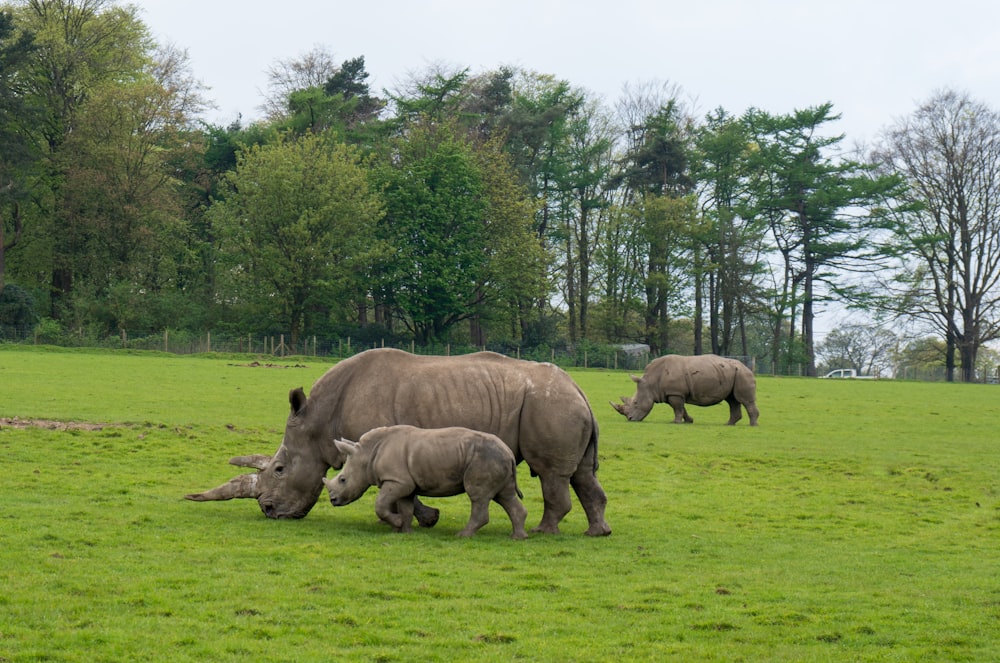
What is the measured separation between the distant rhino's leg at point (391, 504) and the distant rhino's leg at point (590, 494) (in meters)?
2.14

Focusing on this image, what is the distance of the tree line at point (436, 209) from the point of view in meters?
67.1

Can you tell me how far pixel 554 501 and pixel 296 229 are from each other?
54.1 m

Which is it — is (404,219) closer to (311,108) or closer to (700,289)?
(311,108)

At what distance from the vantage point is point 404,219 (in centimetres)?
7131

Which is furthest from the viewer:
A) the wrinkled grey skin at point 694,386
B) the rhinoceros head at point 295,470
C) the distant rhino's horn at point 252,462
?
the wrinkled grey skin at point 694,386

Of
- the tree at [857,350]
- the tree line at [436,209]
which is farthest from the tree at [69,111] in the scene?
the tree at [857,350]

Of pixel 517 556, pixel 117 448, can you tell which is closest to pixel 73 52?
pixel 117 448

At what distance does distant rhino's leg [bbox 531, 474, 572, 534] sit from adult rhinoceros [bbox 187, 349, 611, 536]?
0.04 feet

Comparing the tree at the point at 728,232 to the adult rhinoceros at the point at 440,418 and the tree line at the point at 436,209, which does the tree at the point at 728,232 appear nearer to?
the tree line at the point at 436,209

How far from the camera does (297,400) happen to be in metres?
14.7

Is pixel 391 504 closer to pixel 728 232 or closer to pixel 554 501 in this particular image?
pixel 554 501

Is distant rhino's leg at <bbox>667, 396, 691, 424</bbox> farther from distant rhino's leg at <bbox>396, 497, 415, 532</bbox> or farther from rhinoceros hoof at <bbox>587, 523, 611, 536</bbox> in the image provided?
distant rhino's leg at <bbox>396, 497, 415, 532</bbox>

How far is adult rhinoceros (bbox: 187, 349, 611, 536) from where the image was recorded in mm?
13914

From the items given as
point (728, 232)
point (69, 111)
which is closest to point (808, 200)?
point (728, 232)
